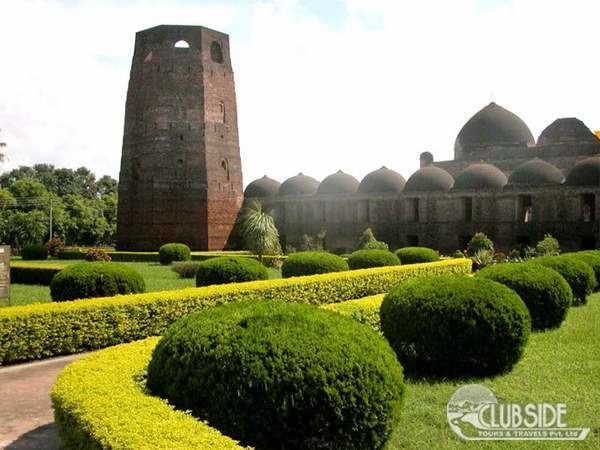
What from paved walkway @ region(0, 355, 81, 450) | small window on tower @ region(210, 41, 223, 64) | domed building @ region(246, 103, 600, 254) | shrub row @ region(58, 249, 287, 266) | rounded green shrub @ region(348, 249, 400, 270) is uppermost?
small window on tower @ region(210, 41, 223, 64)

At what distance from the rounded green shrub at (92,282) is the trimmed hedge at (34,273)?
19.6ft

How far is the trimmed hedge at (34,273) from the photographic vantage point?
18.0 meters

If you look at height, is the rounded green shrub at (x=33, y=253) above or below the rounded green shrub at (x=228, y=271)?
below

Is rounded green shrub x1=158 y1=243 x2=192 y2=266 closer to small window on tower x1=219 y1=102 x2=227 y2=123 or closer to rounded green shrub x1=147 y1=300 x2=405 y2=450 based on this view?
small window on tower x1=219 y1=102 x2=227 y2=123

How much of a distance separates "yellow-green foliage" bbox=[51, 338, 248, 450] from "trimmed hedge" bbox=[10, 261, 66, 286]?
1372 cm

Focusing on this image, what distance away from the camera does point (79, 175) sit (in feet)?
233

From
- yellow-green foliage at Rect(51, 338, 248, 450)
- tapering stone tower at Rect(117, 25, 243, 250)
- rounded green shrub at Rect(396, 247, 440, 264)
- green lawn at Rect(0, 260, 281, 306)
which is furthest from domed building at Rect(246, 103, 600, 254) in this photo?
yellow-green foliage at Rect(51, 338, 248, 450)

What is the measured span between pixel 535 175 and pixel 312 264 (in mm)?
17123

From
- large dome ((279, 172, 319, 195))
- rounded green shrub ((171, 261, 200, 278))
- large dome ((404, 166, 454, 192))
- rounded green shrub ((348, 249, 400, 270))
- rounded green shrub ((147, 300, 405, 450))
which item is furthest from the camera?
large dome ((279, 172, 319, 195))

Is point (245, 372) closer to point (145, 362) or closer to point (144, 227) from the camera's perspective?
point (145, 362)

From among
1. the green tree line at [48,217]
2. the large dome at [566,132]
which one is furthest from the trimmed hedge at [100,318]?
the green tree line at [48,217]

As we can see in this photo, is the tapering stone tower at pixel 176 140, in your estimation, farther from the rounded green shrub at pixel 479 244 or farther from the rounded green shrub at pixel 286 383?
the rounded green shrub at pixel 286 383

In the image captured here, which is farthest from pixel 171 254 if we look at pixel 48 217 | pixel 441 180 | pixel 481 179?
pixel 48 217

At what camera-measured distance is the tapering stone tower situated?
99.7ft
